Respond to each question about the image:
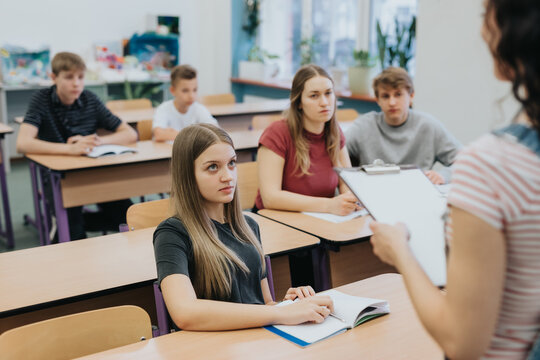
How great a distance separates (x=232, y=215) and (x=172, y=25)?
5.73 meters

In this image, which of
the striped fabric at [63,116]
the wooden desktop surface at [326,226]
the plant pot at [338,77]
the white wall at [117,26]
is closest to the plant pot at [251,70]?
the white wall at [117,26]

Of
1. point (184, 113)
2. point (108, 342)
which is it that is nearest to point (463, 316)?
point (108, 342)

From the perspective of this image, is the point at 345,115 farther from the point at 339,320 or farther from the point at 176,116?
the point at 339,320

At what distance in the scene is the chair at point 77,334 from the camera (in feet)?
4.36

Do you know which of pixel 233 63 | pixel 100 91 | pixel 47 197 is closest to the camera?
pixel 47 197

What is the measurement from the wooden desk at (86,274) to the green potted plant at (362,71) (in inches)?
138

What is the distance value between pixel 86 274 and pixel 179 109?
2.21 meters

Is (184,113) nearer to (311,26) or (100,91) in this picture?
(100,91)

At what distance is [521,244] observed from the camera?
729 millimetres

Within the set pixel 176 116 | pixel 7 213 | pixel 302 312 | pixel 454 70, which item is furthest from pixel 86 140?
pixel 454 70

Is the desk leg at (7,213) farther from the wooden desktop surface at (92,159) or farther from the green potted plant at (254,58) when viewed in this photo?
→ the green potted plant at (254,58)

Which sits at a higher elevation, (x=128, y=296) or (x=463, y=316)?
(x=463, y=316)

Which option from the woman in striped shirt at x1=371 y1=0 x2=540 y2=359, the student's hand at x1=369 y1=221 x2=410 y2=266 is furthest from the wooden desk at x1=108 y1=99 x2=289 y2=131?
the woman in striped shirt at x1=371 y1=0 x2=540 y2=359

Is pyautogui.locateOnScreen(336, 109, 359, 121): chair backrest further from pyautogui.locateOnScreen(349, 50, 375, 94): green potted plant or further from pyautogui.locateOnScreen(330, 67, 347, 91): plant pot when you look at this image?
pyautogui.locateOnScreen(330, 67, 347, 91): plant pot
